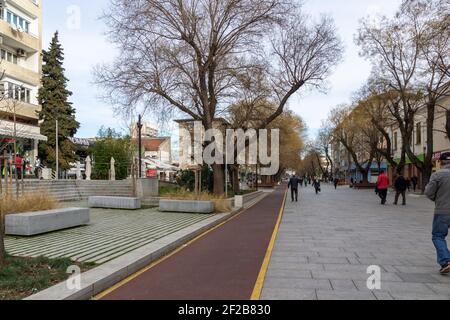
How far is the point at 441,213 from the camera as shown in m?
7.37

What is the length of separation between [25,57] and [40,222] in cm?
3609

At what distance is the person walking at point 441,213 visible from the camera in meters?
7.32

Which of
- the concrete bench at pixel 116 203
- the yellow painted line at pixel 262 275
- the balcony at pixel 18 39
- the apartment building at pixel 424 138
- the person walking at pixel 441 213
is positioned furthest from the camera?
the apartment building at pixel 424 138

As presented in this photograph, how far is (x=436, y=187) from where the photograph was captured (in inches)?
296

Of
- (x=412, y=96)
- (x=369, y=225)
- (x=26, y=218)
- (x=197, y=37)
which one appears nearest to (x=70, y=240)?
(x=26, y=218)

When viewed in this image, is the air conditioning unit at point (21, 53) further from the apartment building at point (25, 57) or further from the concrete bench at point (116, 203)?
the concrete bench at point (116, 203)

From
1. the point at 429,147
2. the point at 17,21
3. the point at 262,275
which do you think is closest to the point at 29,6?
the point at 17,21

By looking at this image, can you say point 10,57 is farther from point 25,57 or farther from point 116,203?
point 116,203

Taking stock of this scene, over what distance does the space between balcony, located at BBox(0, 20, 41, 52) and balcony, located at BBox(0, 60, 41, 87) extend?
218 cm

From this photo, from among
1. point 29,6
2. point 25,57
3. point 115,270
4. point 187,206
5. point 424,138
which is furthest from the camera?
point 424,138

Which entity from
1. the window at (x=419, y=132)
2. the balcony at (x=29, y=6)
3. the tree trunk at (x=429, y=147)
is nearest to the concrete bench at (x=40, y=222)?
the tree trunk at (x=429, y=147)

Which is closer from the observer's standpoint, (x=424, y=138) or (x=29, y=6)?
(x=29, y=6)

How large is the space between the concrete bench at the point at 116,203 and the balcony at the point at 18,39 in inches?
907
